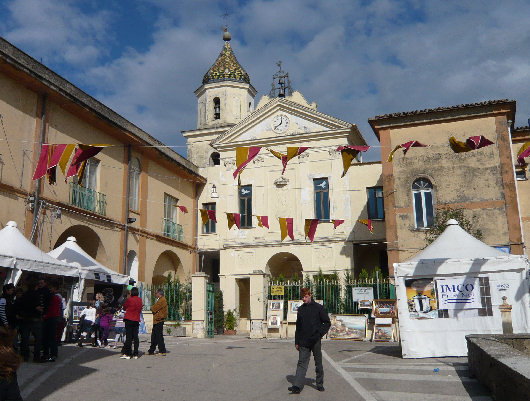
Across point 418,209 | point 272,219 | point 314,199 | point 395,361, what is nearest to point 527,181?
point 418,209

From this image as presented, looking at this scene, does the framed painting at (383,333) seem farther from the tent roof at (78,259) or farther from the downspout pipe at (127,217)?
the downspout pipe at (127,217)

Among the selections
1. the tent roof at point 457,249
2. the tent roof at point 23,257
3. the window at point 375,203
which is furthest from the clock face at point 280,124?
the tent roof at point 23,257

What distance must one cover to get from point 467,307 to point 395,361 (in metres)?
2.01

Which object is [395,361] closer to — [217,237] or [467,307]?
[467,307]

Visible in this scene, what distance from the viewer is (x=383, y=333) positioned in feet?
58.9

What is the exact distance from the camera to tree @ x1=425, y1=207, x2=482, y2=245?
20641 millimetres

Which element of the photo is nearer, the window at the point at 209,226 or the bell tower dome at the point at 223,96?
the window at the point at 209,226

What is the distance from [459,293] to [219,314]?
15205 mm

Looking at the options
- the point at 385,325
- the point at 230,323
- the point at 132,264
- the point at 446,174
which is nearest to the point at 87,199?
the point at 132,264

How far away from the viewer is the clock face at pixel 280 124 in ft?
92.8

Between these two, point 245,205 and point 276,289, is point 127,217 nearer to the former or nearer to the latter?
point 276,289

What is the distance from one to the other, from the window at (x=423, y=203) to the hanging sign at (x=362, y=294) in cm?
335

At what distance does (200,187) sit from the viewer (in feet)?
98.2

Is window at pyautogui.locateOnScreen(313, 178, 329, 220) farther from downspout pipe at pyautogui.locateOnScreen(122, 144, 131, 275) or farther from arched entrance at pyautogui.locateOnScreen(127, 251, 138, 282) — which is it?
downspout pipe at pyautogui.locateOnScreen(122, 144, 131, 275)
